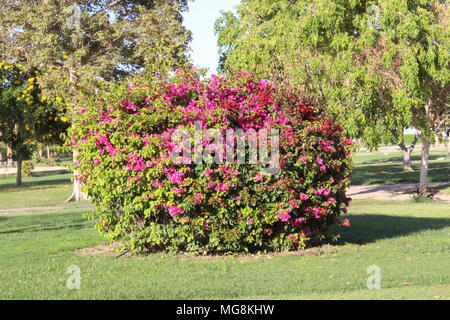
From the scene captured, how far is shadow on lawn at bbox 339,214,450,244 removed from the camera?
1248cm

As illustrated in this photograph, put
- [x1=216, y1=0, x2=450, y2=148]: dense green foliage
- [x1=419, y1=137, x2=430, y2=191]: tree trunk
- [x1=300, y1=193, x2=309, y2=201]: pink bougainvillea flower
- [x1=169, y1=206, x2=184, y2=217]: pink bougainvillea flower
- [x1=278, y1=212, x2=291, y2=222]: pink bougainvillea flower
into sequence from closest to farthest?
[x1=169, y1=206, x2=184, y2=217]: pink bougainvillea flower, [x1=278, y1=212, x2=291, y2=222]: pink bougainvillea flower, [x1=300, y1=193, x2=309, y2=201]: pink bougainvillea flower, [x1=216, y1=0, x2=450, y2=148]: dense green foliage, [x1=419, y1=137, x2=430, y2=191]: tree trunk

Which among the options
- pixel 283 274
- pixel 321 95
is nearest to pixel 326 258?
pixel 283 274

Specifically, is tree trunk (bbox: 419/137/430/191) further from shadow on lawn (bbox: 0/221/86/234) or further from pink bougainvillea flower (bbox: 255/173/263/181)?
pink bougainvillea flower (bbox: 255/173/263/181)

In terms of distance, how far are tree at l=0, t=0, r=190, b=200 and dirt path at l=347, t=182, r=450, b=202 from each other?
31.0ft

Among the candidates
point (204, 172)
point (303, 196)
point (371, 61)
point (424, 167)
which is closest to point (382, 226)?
point (303, 196)

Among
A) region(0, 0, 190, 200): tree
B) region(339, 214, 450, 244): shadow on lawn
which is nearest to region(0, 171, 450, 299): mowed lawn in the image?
region(339, 214, 450, 244): shadow on lawn

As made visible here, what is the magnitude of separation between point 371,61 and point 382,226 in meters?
9.76

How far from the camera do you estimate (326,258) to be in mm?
10094

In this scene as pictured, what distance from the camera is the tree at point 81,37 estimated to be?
25109 mm

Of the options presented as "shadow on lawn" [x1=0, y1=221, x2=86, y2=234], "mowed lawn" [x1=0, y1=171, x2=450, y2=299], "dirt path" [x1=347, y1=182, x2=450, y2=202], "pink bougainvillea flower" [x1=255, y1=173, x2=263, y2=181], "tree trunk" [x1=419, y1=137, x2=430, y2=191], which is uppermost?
"pink bougainvillea flower" [x1=255, y1=173, x2=263, y2=181]
